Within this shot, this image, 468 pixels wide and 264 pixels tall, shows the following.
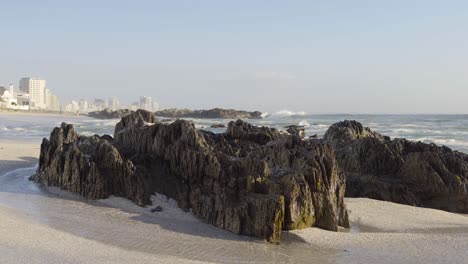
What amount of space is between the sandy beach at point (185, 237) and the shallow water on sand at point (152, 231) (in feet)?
0.05

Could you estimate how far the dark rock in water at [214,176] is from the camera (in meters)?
8.41

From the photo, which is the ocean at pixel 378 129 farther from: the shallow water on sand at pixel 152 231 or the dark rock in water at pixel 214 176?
the shallow water on sand at pixel 152 231

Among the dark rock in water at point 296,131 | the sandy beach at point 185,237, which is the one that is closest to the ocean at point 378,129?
the dark rock in water at point 296,131

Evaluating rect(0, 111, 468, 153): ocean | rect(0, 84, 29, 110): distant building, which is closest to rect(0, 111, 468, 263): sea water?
rect(0, 111, 468, 153): ocean

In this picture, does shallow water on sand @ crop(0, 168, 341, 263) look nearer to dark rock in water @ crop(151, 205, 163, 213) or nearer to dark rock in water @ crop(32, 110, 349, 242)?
dark rock in water @ crop(151, 205, 163, 213)

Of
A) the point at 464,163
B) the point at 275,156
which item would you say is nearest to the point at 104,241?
the point at 275,156

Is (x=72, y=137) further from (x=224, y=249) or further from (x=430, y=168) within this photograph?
(x=430, y=168)

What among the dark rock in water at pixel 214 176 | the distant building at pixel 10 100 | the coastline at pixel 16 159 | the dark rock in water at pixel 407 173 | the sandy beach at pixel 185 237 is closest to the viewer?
the sandy beach at pixel 185 237

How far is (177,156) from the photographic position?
10.6 m

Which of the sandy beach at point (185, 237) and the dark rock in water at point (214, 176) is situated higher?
the dark rock in water at point (214, 176)

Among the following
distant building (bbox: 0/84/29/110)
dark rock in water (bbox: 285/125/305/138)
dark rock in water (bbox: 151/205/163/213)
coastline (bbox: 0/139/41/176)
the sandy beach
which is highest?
distant building (bbox: 0/84/29/110)

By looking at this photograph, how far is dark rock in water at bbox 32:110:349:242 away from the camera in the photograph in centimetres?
841

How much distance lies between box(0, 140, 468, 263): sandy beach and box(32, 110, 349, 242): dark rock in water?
300 mm

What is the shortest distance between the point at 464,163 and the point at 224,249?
27.1ft
